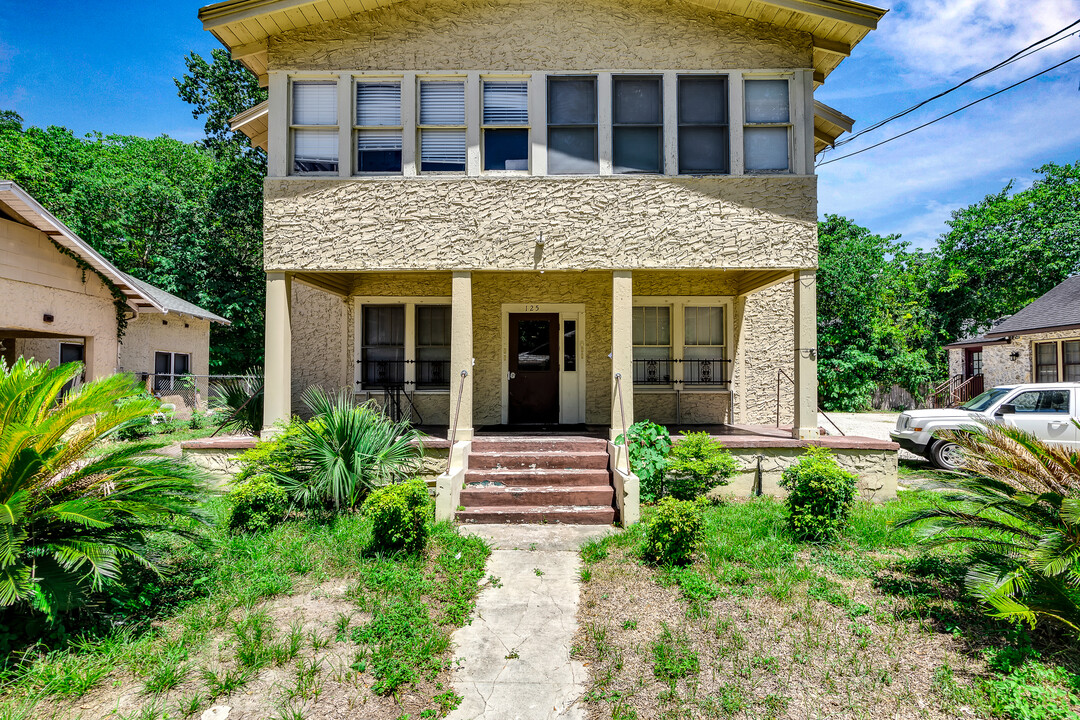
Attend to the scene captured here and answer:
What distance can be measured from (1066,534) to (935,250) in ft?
105

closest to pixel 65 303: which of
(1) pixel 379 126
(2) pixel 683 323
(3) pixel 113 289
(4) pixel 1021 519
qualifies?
(3) pixel 113 289

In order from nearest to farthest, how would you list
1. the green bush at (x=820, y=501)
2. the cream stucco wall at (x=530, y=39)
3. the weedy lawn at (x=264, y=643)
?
the weedy lawn at (x=264, y=643) → the green bush at (x=820, y=501) → the cream stucco wall at (x=530, y=39)

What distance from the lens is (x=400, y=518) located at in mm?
5293

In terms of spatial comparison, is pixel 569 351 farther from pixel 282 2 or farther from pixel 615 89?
pixel 282 2

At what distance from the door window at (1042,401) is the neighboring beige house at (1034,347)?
8.68 meters

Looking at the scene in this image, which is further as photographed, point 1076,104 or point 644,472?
point 1076,104

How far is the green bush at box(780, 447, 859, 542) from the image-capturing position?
575 centimetres

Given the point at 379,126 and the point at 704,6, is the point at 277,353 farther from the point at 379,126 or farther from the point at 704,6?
the point at 704,6

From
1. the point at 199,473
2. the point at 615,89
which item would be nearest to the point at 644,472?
the point at 199,473

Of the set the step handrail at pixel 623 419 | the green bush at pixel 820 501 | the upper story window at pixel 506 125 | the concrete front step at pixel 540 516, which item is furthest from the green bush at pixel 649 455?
the upper story window at pixel 506 125

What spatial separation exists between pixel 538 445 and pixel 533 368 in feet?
8.63

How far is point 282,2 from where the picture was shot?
7750 mm

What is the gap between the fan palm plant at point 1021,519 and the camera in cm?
357

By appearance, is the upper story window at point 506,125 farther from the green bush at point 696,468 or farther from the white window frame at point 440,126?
the green bush at point 696,468
